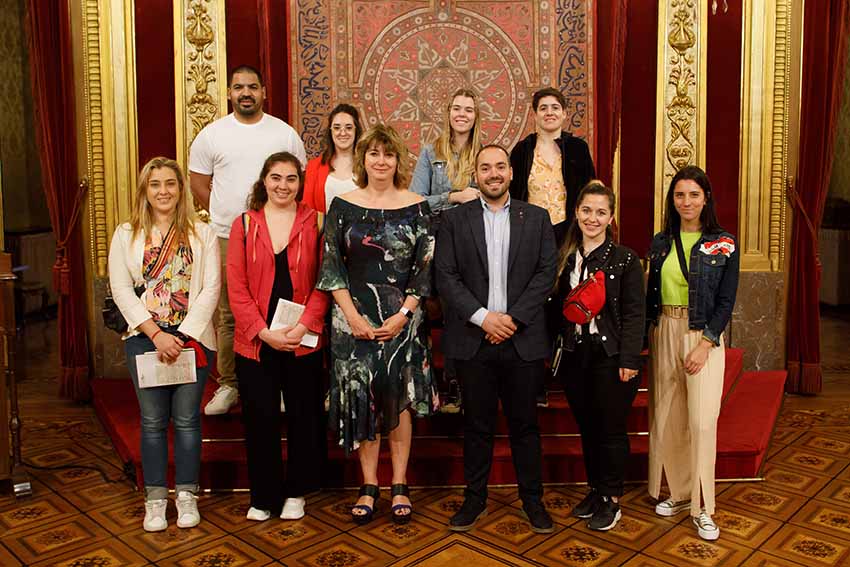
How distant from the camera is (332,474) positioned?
3.87 metres

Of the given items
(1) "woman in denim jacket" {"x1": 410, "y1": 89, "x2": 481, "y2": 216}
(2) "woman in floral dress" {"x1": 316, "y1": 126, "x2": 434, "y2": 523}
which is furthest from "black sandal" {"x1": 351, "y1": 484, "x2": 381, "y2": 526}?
(1) "woman in denim jacket" {"x1": 410, "y1": 89, "x2": 481, "y2": 216}

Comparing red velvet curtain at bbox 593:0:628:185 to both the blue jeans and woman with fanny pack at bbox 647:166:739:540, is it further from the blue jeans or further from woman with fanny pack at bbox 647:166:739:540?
the blue jeans

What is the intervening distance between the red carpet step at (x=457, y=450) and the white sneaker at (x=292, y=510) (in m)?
0.31

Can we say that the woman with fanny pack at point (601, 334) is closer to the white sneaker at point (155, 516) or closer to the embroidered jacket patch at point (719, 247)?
the embroidered jacket patch at point (719, 247)

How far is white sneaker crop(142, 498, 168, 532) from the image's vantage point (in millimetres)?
3420

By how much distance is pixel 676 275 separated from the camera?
11.1 ft

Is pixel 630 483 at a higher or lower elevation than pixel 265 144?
lower

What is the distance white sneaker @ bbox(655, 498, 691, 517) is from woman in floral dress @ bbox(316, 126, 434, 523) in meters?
1.06

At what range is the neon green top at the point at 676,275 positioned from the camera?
11.0 feet

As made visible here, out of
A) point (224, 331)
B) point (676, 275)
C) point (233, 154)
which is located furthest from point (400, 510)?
point (233, 154)

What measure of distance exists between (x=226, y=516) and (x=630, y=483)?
1804 millimetres

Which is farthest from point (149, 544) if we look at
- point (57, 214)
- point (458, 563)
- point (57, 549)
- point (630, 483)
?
point (57, 214)

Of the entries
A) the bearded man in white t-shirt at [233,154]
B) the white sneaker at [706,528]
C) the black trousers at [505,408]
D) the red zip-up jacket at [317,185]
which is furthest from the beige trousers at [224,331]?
the white sneaker at [706,528]

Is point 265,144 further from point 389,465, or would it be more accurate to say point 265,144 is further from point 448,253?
point 389,465
